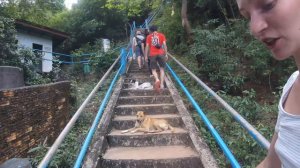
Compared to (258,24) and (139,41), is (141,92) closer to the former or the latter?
(139,41)

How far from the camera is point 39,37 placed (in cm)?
1505

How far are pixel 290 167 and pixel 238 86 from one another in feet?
25.2

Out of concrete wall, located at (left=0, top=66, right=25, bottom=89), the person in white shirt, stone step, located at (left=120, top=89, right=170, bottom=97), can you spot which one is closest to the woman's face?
the person in white shirt

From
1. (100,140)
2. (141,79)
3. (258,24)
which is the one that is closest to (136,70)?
(141,79)

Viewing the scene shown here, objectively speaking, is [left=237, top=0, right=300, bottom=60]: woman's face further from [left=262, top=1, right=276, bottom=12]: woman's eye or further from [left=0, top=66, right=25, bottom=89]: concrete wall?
[left=0, top=66, right=25, bottom=89]: concrete wall

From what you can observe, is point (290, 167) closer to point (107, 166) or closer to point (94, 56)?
point (107, 166)

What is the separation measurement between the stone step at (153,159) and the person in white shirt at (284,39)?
3.26 meters

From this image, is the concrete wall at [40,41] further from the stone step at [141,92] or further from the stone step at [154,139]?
the stone step at [154,139]

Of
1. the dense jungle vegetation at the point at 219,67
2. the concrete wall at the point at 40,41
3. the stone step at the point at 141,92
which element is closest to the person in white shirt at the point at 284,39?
the dense jungle vegetation at the point at 219,67

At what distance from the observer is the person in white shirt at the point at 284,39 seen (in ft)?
2.50

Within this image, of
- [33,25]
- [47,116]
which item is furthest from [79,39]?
[47,116]

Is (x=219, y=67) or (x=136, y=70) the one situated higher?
Answer: (x=219, y=67)

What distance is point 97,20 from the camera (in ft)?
69.1

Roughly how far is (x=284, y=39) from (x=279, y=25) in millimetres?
40
